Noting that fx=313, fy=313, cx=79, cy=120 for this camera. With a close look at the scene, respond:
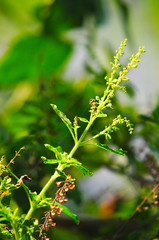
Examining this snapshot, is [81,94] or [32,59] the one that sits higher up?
[32,59]

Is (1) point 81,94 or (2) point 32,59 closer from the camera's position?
(1) point 81,94

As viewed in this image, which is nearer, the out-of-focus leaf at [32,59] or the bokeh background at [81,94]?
the bokeh background at [81,94]

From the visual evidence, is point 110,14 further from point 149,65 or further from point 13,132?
point 13,132

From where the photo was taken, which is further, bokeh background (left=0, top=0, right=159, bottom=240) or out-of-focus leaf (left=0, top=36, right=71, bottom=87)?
out-of-focus leaf (left=0, top=36, right=71, bottom=87)

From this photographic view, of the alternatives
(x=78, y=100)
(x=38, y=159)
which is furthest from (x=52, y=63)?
(x=38, y=159)
